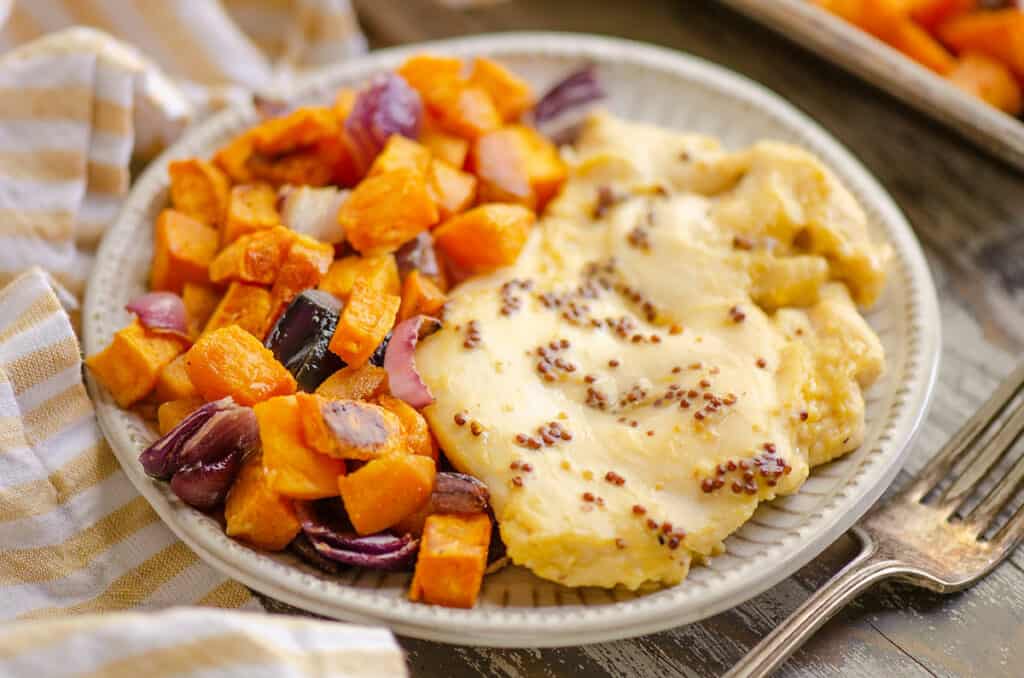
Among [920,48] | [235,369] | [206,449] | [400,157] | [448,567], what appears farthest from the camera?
[920,48]

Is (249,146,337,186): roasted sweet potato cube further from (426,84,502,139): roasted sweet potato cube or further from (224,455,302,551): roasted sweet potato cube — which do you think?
(224,455,302,551): roasted sweet potato cube

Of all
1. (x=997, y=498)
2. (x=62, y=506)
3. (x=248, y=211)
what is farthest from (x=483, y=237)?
(x=997, y=498)

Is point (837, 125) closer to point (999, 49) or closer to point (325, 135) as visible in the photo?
point (999, 49)

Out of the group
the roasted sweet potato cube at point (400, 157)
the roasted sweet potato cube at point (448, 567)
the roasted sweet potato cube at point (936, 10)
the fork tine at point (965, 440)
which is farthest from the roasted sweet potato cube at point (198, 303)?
the roasted sweet potato cube at point (936, 10)

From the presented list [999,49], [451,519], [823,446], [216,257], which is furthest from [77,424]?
[999,49]

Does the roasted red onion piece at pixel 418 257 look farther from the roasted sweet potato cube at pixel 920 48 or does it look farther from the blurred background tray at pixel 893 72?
the roasted sweet potato cube at pixel 920 48

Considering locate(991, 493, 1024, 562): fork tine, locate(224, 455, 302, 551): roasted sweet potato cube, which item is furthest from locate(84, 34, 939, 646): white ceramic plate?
locate(991, 493, 1024, 562): fork tine

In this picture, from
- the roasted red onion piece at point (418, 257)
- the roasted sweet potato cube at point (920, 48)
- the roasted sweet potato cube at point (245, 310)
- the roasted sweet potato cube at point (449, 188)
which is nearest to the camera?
the roasted sweet potato cube at point (245, 310)

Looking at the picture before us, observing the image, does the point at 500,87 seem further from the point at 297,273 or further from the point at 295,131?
the point at 297,273
